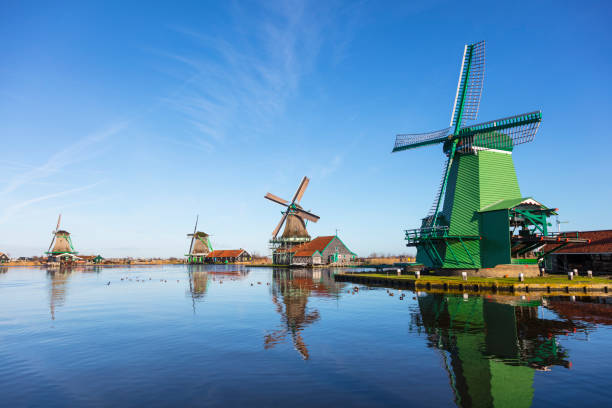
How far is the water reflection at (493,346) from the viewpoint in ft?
28.8

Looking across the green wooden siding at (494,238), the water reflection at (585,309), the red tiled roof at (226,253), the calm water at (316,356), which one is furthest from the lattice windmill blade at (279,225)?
the water reflection at (585,309)

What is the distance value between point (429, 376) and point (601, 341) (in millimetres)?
8076

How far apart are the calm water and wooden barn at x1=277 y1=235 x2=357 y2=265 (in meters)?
52.6

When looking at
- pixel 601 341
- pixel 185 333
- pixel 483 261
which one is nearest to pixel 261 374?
pixel 185 333

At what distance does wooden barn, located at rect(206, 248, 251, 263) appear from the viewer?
11250cm

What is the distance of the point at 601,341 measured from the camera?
509 inches

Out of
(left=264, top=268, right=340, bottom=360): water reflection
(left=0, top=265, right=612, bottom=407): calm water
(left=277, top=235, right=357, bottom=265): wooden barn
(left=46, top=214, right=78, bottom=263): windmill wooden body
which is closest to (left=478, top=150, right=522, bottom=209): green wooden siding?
(left=0, top=265, right=612, bottom=407): calm water

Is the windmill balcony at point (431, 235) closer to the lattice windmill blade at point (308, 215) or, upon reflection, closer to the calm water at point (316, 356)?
the calm water at point (316, 356)

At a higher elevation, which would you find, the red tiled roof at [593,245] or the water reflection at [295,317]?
the red tiled roof at [593,245]

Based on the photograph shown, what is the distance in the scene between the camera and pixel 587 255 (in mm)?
38281

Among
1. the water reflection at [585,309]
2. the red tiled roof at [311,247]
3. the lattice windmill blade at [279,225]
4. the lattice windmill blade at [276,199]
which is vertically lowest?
the water reflection at [585,309]

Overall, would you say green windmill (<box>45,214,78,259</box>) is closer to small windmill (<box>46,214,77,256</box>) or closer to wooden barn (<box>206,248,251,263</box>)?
small windmill (<box>46,214,77,256</box>)

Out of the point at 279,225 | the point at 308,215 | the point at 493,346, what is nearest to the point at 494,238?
the point at 493,346

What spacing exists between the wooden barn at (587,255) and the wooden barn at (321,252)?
41702 mm
